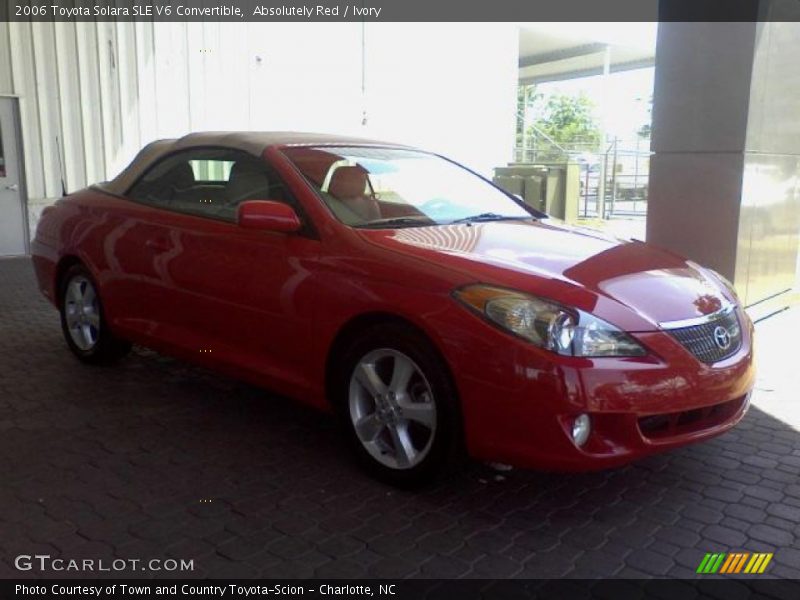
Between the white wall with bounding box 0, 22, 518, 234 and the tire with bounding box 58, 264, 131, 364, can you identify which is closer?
the tire with bounding box 58, 264, 131, 364

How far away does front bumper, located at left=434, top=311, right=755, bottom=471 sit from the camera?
2.99 meters

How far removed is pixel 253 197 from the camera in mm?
4246

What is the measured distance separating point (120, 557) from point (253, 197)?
205 centimetres

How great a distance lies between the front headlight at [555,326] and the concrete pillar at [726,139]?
4.20 metres

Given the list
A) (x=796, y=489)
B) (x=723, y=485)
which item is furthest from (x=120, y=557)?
(x=796, y=489)

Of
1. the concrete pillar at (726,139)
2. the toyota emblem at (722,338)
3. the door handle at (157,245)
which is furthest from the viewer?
the concrete pillar at (726,139)

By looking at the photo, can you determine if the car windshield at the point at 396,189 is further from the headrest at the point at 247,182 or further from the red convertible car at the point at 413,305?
the headrest at the point at 247,182

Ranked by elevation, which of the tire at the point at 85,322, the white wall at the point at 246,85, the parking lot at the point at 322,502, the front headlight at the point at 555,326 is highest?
the white wall at the point at 246,85

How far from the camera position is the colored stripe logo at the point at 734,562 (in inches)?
113

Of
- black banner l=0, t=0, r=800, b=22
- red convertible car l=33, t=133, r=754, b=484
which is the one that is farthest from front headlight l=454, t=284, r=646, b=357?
black banner l=0, t=0, r=800, b=22

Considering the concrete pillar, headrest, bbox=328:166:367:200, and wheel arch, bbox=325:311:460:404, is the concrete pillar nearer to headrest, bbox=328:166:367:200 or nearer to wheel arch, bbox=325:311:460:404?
headrest, bbox=328:166:367:200

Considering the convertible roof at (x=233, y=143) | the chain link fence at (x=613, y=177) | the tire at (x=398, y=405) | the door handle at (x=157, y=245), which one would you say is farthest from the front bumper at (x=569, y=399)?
the chain link fence at (x=613, y=177)

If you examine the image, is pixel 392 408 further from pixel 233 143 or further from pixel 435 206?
pixel 233 143
